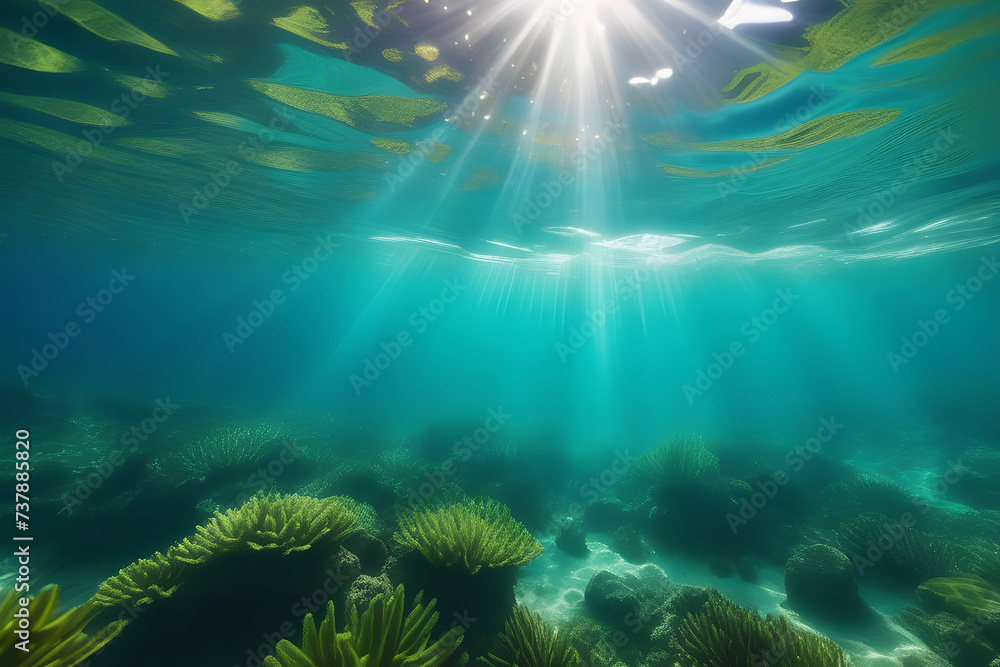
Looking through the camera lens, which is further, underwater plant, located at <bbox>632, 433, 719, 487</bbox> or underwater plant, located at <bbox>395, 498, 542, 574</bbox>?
underwater plant, located at <bbox>632, 433, 719, 487</bbox>

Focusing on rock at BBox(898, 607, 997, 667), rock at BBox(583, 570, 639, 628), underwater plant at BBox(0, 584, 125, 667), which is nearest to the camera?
underwater plant at BBox(0, 584, 125, 667)

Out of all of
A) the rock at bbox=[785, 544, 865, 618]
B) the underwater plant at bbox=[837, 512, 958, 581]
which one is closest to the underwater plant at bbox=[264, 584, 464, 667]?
the rock at bbox=[785, 544, 865, 618]

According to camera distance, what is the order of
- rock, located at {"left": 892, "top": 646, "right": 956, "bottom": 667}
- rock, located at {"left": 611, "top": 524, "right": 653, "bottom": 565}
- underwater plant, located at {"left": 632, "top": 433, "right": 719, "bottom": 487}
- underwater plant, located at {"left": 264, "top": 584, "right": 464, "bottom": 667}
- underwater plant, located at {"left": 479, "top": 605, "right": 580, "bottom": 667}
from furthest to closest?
underwater plant, located at {"left": 632, "top": 433, "right": 719, "bottom": 487} < rock, located at {"left": 611, "top": 524, "right": 653, "bottom": 565} < rock, located at {"left": 892, "top": 646, "right": 956, "bottom": 667} < underwater plant, located at {"left": 479, "top": 605, "right": 580, "bottom": 667} < underwater plant, located at {"left": 264, "top": 584, "right": 464, "bottom": 667}

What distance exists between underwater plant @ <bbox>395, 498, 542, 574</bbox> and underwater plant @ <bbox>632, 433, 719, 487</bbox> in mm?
5455

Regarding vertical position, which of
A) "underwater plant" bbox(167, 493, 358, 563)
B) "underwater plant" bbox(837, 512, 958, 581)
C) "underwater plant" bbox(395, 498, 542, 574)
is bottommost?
"underwater plant" bbox(167, 493, 358, 563)

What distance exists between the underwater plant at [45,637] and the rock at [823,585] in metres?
8.57

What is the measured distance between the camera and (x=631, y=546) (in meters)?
8.34

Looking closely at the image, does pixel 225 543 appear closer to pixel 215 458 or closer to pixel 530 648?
pixel 530 648

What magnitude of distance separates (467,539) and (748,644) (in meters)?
2.83

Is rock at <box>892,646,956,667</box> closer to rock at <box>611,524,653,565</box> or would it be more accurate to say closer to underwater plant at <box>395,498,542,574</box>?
rock at <box>611,524,653,565</box>

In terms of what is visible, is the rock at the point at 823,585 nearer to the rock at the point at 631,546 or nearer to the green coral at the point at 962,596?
the green coral at the point at 962,596

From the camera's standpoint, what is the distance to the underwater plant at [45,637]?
7.95 feet

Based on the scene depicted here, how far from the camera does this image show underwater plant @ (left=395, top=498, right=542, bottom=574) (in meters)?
4.13

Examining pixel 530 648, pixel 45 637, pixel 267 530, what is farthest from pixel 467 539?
pixel 45 637
